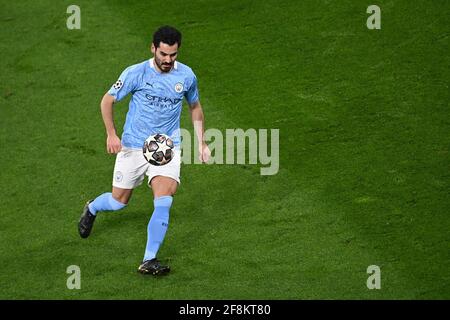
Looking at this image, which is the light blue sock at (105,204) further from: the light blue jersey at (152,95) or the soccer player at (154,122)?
the light blue jersey at (152,95)

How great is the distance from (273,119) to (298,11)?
8.50ft

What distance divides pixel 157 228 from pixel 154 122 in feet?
3.28

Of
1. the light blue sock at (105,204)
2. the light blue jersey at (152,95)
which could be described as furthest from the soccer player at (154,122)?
the light blue sock at (105,204)

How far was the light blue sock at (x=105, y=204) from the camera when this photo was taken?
10562 mm

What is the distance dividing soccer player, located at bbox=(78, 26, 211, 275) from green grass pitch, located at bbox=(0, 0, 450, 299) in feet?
1.68

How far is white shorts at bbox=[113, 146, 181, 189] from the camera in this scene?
1011 centimetres

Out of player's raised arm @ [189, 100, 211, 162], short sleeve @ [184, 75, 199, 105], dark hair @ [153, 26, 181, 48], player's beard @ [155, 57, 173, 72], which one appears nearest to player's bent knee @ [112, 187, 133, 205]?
player's raised arm @ [189, 100, 211, 162]

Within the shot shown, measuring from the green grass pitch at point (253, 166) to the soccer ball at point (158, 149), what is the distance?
0.94m

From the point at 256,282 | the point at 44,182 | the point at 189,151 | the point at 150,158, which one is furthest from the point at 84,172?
the point at 256,282

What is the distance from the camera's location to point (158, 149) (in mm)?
10047

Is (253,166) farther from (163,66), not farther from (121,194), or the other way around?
(163,66)

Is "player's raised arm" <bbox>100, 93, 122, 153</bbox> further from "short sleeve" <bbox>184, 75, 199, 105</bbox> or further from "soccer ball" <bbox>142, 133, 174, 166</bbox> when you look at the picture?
"short sleeve" <bbox>184, 75, 199, 105</bbox>

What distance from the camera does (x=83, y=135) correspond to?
1270 centimetres

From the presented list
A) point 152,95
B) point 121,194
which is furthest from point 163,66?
point 121,194
